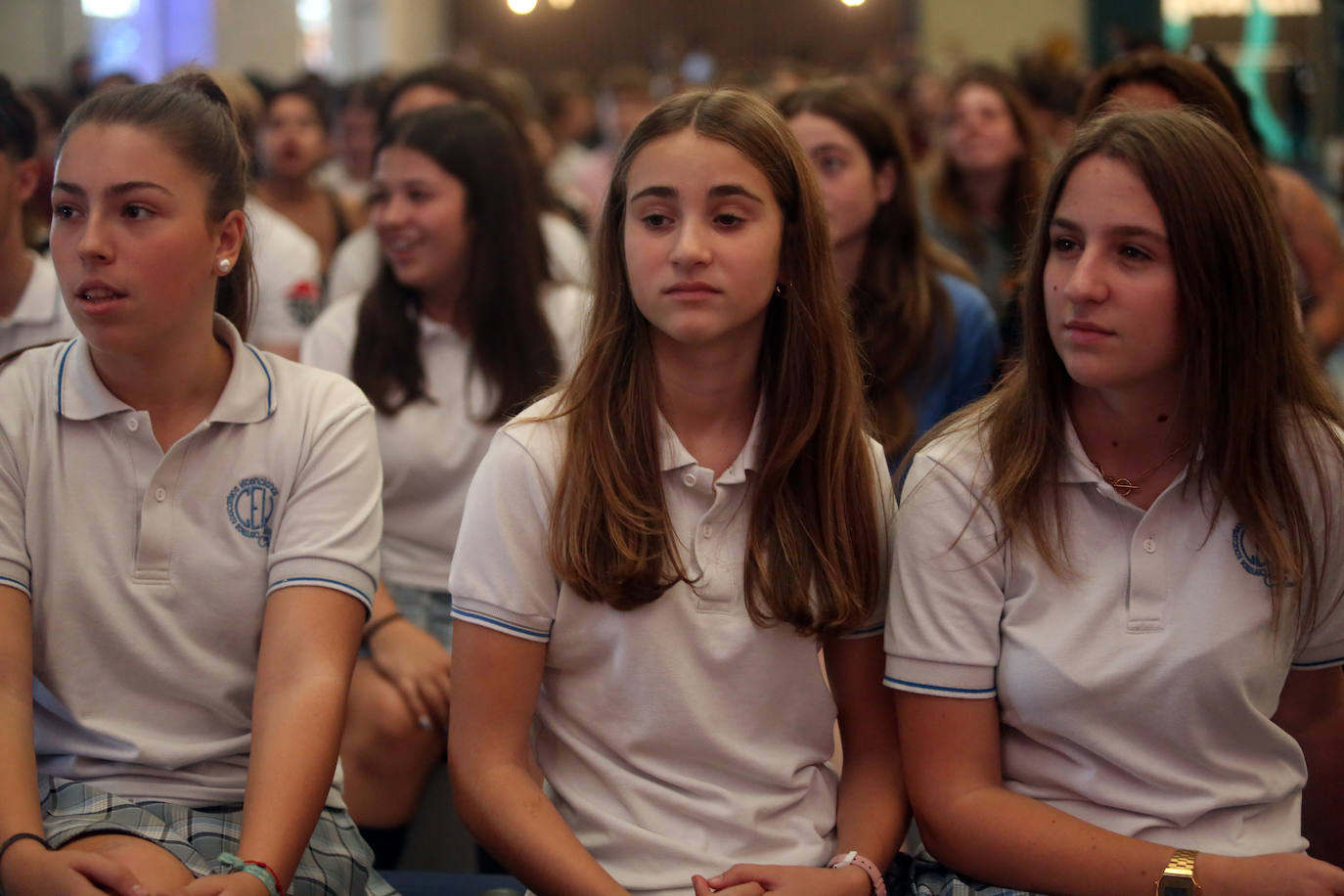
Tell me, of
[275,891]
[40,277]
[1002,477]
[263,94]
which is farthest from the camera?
[263,94]

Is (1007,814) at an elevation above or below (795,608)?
below

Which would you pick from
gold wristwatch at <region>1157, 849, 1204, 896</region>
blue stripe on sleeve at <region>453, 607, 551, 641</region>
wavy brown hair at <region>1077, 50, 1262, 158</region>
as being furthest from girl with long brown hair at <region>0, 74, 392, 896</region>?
wavy brown hair at <region>1077, 50, 1262, 158</region>

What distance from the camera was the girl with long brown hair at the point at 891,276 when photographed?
8.64 ft

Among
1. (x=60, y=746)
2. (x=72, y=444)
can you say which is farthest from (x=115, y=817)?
(x=72, y=444)

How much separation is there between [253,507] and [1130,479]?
1.03 metres

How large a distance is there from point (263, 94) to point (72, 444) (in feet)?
14.7

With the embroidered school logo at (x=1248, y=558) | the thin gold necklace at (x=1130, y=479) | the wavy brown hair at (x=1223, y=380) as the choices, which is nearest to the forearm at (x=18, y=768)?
the wavy brown hair at (x=1223, y=380)

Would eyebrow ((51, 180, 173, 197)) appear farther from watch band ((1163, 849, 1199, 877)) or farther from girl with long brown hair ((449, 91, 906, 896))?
watch band ((1163, 849, 1199, 877))

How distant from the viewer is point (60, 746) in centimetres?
153

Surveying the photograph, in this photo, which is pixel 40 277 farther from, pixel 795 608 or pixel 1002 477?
pixel 1002 477

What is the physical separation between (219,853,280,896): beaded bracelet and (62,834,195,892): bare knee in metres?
0.04

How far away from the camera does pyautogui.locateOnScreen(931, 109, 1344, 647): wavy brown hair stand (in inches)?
56.4

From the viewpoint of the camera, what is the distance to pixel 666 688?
1.50 m

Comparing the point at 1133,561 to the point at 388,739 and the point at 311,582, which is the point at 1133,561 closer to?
the point at 311,582
